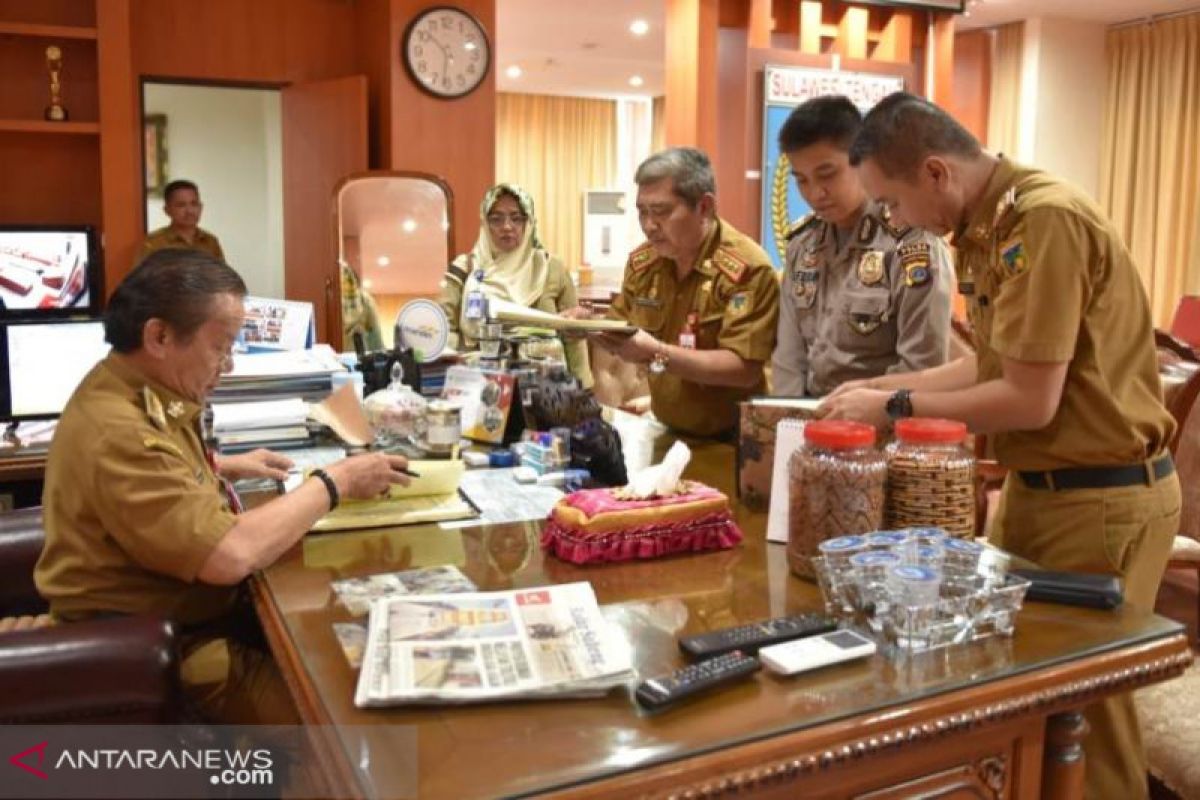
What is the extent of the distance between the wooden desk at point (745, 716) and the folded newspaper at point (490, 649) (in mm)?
19

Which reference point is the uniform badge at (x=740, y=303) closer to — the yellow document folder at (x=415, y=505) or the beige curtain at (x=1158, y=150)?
the yellow document folder at (x=415, y=505)

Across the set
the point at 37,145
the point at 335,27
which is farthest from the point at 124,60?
the point at 335,27

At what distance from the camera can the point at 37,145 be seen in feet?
17.6

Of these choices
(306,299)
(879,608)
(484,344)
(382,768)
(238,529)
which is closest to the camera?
(382,768)

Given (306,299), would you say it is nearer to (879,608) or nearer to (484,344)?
(484,344)

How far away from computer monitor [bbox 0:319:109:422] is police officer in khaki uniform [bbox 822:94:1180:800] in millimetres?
2177

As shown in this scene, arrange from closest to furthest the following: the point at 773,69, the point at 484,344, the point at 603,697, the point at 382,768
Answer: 1. the point at 382,768
2. the point at 603,697
3. the point at 484,344
4. the point at 773,69

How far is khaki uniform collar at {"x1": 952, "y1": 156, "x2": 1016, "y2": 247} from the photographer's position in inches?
69.8

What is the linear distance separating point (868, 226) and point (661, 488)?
1011mm

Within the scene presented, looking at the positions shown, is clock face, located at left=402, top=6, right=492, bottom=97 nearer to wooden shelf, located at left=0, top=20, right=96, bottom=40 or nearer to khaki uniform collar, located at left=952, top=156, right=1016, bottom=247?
wooden shelf, located at left=0, top=20, right=96, bottom=40

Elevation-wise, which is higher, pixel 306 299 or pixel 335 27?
pixel 335 27

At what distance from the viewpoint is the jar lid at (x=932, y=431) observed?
1450 millimetres

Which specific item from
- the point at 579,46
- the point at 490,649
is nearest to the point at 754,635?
the point at 490,649

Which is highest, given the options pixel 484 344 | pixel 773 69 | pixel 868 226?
pixel 773 69
